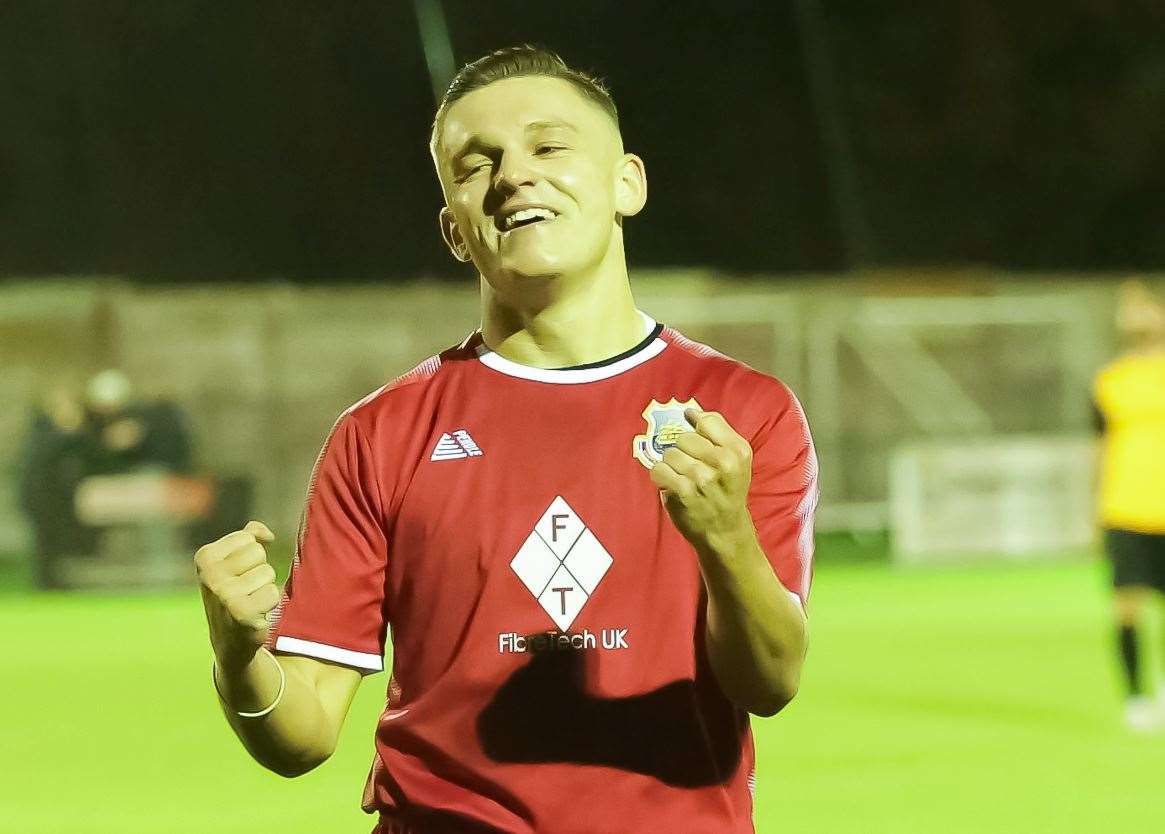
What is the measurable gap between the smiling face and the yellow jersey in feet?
25.3

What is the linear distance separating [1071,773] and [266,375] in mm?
18708

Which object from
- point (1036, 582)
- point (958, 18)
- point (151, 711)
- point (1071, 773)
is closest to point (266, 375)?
point (1036, 582)

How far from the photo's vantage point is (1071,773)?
28.9 ft

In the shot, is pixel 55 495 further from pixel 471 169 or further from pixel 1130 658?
pixel 471 169

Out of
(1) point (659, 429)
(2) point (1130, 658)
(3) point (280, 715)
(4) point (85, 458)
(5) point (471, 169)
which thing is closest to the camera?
(3) point (280, 715)

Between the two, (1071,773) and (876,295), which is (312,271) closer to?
(876,295)

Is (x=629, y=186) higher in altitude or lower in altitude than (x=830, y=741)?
higher

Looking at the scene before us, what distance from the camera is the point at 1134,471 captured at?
1059cm

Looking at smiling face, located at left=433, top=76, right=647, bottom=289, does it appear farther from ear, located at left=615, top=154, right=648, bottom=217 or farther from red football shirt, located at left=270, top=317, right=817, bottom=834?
red football shirt, located at left=270, top=317, right=817, bottom=834

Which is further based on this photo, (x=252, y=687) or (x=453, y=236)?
(x=453, y=236)

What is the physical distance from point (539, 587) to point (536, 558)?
0.14 feet

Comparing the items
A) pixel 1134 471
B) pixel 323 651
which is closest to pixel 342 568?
pixel 323 651

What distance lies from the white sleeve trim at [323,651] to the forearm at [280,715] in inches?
0.7

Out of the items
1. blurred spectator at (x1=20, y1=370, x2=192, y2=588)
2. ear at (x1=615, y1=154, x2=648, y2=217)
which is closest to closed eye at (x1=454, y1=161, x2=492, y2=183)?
ear at (x1=615, y1=154, x2=648, y2=217)
